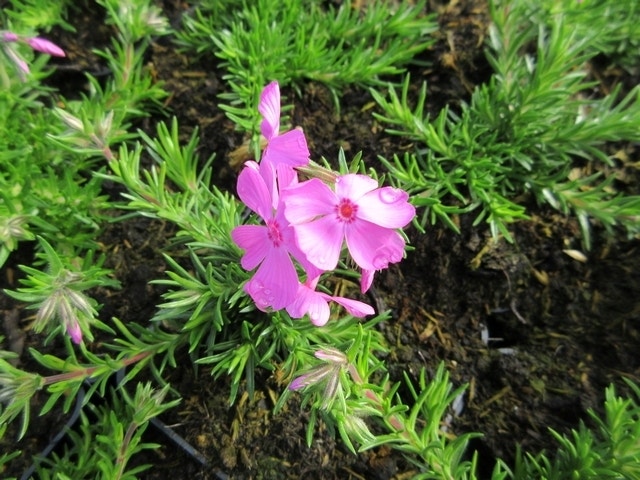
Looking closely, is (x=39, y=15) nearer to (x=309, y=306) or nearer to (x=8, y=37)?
(x=8, y=37)

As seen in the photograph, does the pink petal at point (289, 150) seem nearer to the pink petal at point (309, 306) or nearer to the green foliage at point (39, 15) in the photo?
the pink petal at point (309, 306)

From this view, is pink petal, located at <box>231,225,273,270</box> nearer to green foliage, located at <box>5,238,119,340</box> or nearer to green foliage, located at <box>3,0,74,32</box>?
green foliage, located at <box>5,238,119,340</box>

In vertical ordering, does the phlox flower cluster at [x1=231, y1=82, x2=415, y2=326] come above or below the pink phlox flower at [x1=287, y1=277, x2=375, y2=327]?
above

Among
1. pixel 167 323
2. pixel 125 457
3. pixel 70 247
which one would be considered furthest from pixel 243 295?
pixel 70 247

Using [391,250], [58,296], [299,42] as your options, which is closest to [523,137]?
[299,42]

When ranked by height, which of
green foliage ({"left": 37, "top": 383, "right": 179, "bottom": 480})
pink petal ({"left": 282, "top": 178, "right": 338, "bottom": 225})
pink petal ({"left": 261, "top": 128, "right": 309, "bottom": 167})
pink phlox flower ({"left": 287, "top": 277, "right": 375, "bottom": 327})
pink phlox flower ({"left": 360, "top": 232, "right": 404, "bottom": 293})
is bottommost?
green foliage ({"left": 37, "top": 383, "right": 179, "bottom": 480})

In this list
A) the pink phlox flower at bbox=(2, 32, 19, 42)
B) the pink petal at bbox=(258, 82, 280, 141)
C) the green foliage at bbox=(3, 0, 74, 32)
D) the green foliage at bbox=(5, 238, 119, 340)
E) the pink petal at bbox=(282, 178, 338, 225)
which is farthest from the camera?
the green foliage at bbox=(3, 0, 74, 32)

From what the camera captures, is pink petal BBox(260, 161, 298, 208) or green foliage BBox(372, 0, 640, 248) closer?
pink petal BBox(260, 161, 298, 208)

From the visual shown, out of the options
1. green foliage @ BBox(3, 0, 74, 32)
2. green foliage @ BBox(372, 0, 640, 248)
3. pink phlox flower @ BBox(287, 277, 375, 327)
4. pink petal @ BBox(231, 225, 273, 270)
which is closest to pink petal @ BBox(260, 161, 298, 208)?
pink petal @ BBox(231, 225, 273, 270)
